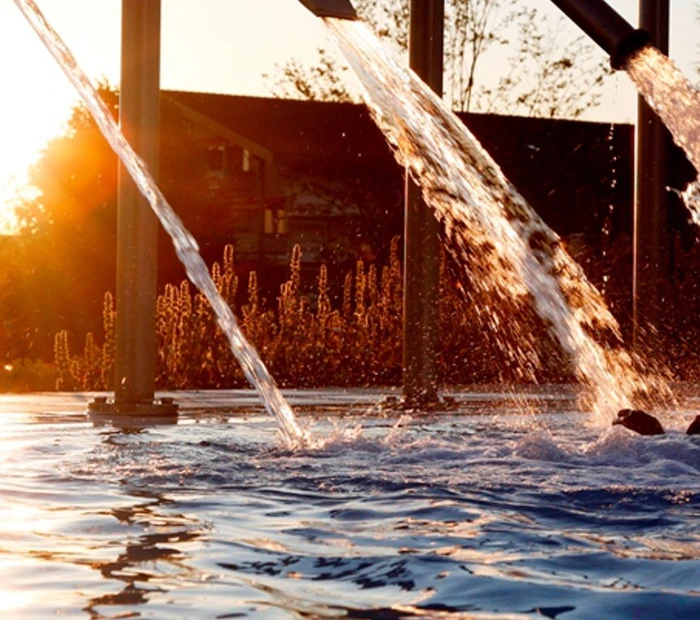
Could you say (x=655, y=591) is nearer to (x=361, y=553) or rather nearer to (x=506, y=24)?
(x=361, y=553)

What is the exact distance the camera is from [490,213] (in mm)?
8312

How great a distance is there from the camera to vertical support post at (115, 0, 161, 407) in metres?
6.79

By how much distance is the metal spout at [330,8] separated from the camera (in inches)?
178

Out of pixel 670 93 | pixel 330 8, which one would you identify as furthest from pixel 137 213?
pixel 670 93

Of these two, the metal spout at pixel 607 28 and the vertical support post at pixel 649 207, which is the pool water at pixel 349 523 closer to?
the metal spout at pixel 607 28

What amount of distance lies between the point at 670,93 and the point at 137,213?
8.67 ft

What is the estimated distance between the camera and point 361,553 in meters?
3.33

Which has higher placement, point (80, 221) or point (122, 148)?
point (80, 221)

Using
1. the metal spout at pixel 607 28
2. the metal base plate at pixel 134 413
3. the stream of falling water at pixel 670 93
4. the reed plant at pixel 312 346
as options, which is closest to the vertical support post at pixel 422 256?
the metal base plate at pixel 134 413

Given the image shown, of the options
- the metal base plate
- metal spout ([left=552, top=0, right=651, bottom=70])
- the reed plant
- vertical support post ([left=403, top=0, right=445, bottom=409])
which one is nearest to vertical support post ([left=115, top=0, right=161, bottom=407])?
the metal base plate

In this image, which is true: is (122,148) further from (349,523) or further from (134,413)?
(349,523)

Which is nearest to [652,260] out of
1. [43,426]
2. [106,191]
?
[43,426]

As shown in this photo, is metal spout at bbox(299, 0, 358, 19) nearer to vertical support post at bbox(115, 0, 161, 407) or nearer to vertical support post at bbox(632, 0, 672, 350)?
vertical support post at bbox(115, 0, 161, 407)

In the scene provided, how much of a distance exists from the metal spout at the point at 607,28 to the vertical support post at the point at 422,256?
3.38 m
